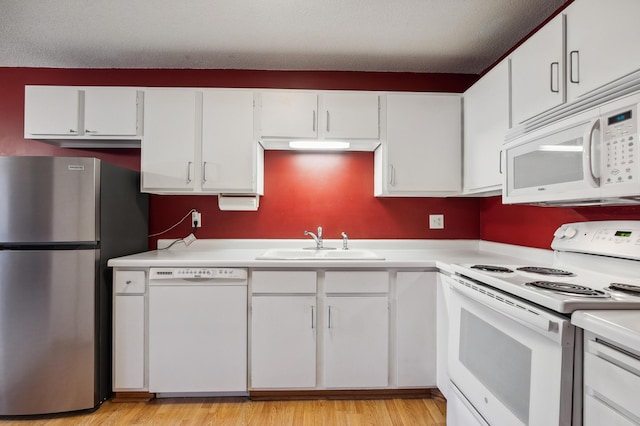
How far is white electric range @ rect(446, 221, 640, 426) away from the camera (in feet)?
2.99

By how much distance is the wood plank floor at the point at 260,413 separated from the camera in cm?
177

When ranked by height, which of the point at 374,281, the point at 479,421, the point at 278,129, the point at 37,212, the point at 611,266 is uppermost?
the point at 278,129

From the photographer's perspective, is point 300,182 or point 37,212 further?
point 300,182

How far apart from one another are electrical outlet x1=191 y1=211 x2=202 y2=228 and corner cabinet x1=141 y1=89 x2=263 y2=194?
1.08 ft

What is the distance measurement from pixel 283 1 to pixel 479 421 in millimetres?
2253

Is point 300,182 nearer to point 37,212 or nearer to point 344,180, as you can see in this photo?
point 344,180

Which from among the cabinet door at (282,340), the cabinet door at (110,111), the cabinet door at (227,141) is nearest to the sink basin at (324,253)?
the cabinet door at (282,340)

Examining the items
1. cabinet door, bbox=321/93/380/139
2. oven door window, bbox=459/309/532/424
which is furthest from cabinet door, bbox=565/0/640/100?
cabinet door, bbox=321/93/380/139

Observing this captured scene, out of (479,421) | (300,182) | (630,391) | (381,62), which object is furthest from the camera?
(300,182)

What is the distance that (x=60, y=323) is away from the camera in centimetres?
177

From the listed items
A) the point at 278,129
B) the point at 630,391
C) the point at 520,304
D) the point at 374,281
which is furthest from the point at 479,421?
the point at 278,129

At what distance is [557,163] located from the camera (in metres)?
1.27

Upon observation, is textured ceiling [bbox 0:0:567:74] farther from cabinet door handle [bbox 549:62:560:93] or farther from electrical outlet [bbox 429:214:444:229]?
electrical outlet [bbox 429:214:444:229]

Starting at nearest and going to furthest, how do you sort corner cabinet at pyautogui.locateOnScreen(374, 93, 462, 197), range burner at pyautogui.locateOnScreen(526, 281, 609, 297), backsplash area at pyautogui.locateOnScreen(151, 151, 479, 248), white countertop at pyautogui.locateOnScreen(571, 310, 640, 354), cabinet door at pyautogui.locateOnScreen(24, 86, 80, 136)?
1. white countertop at pyautogui.locateOnScreen(571, 310, 640, 354)
2. range burner at pyautogui.locateOnScreen(526, 281, 609, 297)
3. cabinet door at pyautogui.locateOnScreen(24, 86, 80, 136)
4. corner cabinet at pyautogui.locateOnScreen(374, 93, 462, 197)
5. backsplash area at pyautogui.locateOnScreen(151, 151, 479, 248)
